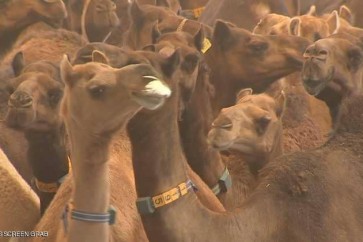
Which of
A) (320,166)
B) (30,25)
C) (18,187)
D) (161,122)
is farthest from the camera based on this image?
(30,25)

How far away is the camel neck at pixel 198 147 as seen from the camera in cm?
337

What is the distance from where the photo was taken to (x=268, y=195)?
8.43 ft

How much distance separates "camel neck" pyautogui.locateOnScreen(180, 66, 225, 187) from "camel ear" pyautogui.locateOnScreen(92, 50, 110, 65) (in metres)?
0.92

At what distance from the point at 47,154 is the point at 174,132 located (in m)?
0.93

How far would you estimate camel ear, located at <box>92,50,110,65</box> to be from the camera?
8.03ft

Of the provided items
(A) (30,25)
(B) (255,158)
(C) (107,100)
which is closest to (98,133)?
(C) (107,100)

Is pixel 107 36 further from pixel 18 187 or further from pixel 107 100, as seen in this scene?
pixel 107 100

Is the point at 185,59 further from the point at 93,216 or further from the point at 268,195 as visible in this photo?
the point at 93,216

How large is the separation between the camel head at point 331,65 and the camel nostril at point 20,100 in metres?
1.12

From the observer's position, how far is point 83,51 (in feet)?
9.02

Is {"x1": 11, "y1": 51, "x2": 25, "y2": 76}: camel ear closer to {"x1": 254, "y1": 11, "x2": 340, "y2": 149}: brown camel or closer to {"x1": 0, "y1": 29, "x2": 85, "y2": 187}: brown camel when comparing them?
{"x1": 0, "y1": 29, "x2": 85, "y2": 187}: brown camel

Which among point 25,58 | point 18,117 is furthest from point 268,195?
point 25,58

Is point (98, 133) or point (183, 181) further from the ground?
point (98, 133)

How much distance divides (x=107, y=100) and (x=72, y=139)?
0.19m
